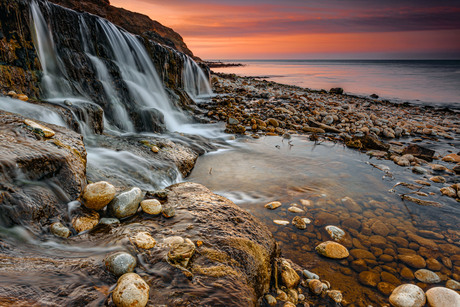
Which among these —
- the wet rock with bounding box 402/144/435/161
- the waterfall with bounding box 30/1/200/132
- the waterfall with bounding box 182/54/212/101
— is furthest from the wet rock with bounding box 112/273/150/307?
the waterfall with bounding box 182/54/212/101

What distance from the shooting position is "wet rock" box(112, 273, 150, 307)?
143 centimetres

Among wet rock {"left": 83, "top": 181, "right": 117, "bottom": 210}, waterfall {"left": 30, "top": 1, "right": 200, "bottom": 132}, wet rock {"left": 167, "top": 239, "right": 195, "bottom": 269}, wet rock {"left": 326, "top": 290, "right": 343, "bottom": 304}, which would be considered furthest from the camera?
waterfall {"left": 30, "top": 1, "right": 200, "bottom": 132}

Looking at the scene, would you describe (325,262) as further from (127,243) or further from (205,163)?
(205,163)

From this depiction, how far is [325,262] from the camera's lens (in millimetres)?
2928

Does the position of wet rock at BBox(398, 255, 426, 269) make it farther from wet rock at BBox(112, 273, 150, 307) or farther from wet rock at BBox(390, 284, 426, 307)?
wet rock at BBox(112, 273, 150, 307)

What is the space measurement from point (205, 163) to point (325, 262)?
12.6 ft

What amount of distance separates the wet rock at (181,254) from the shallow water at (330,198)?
1588 millimetres

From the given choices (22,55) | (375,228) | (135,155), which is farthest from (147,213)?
(22,55)

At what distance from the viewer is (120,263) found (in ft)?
5.57

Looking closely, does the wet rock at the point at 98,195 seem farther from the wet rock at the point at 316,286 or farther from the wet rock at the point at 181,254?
the wet rock at the point at 316,286

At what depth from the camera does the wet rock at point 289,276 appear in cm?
238

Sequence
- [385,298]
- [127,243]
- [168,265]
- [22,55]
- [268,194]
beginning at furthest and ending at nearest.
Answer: [22,55] < [268,194] < [385,298] < [127,243] < [168,265]

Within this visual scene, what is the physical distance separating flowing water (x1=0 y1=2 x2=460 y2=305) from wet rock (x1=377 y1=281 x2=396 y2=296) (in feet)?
0.43

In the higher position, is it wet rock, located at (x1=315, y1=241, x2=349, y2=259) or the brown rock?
wet rock, located at (x1=315, y1=241, x2=349, y2=259)
